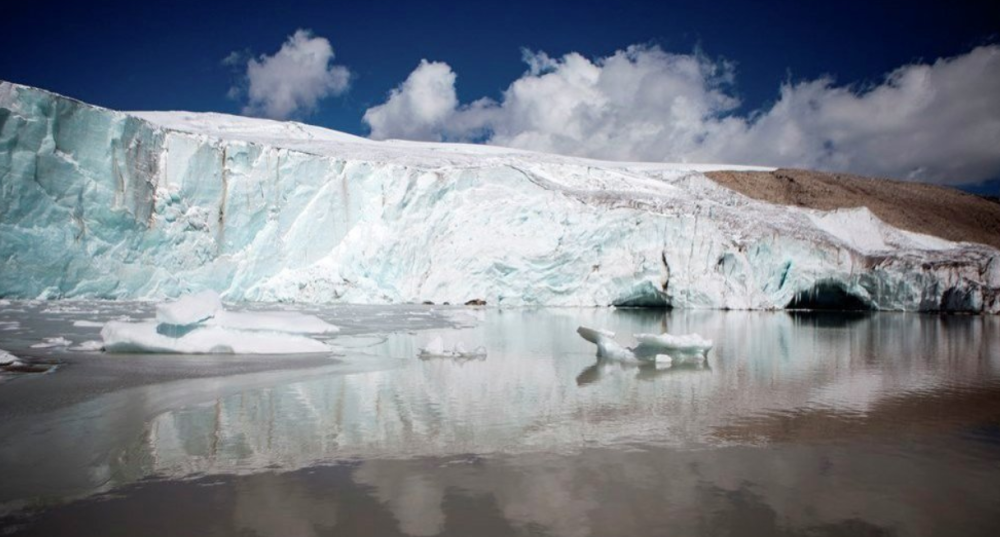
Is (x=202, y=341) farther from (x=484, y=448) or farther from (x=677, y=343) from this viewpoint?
(x=677, y=343)

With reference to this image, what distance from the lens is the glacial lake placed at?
2781 mm

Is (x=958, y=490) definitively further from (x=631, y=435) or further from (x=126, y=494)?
(x=126, y=494)

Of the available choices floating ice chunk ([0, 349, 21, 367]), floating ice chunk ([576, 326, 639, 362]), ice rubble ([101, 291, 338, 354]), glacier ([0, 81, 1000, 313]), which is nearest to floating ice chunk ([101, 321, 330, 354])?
ice rubble ([101, 291, 338, 354])

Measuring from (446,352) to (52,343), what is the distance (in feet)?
15.7

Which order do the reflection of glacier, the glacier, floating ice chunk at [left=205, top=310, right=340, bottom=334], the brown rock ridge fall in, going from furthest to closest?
the brown rock ridge
the glacier
floating ice chunk at [left=205, top=310, right=340, bottom=334]
the reflection of glacier

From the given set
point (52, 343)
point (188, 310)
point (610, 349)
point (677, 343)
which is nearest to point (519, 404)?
point (610, 349)

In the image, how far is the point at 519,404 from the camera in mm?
5242

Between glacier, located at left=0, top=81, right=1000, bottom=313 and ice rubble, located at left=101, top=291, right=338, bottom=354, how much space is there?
32.0 feet

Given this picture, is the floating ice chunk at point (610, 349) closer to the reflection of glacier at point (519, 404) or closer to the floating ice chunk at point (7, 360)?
the reflection of glacier at point (519, 404)

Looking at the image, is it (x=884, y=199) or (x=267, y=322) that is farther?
(x=884, y=199)

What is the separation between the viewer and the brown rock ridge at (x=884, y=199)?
120 ft

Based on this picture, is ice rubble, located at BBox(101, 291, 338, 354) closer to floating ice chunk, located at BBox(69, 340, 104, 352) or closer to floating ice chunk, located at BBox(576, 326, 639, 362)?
floating ice chunk, located at BBox(69, 340, 104, 352)

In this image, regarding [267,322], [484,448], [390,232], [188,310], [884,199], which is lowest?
[484,448]

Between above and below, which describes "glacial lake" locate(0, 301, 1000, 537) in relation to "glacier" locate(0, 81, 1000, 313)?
below
